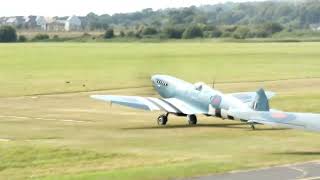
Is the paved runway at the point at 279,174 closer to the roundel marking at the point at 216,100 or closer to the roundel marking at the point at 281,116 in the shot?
the roundel marking at the point at 281,116

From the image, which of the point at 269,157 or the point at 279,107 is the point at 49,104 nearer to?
the point at 279,107

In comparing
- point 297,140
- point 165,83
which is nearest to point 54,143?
point 297,140

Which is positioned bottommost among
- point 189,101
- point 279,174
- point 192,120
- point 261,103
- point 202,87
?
point 192,120

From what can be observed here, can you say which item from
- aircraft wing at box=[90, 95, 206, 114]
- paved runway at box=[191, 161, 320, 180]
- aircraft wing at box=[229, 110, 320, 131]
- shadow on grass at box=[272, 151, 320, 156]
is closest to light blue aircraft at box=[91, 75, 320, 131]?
aircraft wing at box=[90, 95, 206, 114]

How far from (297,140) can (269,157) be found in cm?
532

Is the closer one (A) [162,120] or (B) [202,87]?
(B) [202,87]

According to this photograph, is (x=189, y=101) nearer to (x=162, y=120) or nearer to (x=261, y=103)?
(x=162, y=120)

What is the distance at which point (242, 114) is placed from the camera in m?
31.4

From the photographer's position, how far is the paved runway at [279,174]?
2286 cm

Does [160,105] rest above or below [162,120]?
above

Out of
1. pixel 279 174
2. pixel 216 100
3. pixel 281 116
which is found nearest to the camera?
pixel 279 174

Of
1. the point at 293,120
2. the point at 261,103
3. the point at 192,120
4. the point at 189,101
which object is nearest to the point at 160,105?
the point at 189,101

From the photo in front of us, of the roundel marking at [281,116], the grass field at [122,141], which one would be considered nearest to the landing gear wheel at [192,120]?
the grass field at [122,141]

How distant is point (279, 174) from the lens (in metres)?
23.5
